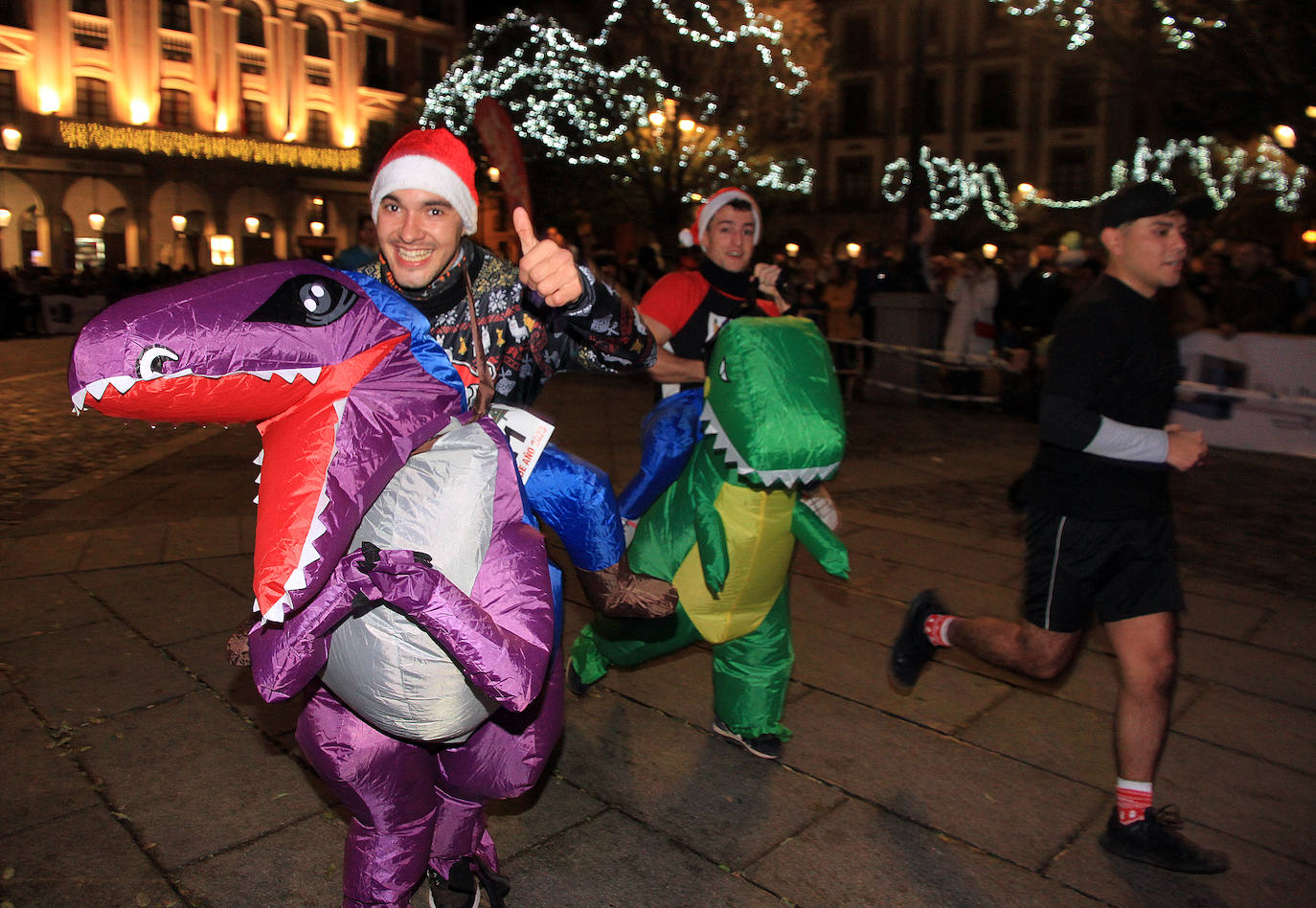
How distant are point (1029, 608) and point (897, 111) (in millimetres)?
41283

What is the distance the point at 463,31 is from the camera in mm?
46625

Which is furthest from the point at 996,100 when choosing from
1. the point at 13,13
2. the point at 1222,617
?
the point at 1222,617

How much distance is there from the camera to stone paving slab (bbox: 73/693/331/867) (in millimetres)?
2920

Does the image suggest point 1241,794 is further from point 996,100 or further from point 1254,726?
point 996,100

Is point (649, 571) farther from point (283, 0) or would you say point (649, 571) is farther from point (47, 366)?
point (283, 0)

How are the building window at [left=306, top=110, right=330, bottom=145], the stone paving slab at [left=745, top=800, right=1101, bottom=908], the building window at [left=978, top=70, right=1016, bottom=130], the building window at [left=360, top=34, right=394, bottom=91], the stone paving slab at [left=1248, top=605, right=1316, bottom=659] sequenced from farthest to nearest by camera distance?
the building window at [left=360, top=34, right=394, bottom=91] → the building window at [left=306, top=110, right=330, bottom=145] → the building window at [left=978, top=70, right=1016, bottom=130] → the stone paving slab at [left=1248, top=605, right=1316, bottom=659] → the stone paving slab at [left=745, top=800, right=1101, bottom=908]

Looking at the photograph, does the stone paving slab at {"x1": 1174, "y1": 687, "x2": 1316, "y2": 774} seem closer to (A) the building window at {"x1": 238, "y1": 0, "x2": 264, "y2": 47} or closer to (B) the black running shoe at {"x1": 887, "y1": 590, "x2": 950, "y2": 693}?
(B) the black running shoe at {"x1": 887, "y1": 590, "x2": 950, "y2": 693}

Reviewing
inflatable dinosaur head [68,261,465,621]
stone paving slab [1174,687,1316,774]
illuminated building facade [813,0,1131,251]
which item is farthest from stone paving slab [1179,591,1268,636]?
illuminated building facade [813,0,1131,251]

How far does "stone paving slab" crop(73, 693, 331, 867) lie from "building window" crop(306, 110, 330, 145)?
4099 centimetres

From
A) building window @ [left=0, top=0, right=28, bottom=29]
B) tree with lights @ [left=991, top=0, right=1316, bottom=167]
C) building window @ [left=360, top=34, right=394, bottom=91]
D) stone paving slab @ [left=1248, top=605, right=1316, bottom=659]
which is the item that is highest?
building window @ [left=360, top=34, right=394, bottom=91]

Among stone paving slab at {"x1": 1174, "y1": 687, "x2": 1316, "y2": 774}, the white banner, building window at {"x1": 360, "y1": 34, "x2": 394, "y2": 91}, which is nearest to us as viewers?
stone paving slab at {"x1": 1174, "y1": 687, "x2": 1316, "y2": 774}

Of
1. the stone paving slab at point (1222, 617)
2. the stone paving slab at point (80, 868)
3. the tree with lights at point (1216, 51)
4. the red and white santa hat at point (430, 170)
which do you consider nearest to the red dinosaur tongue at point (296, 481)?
the red and white santa hat at point (430, 170)

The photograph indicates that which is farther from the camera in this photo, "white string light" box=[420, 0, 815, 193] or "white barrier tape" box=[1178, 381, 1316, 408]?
"white string light" box=[420, 0, 815, 193]

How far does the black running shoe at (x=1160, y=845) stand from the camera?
2.86 m
